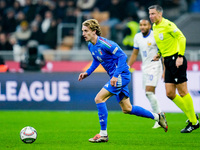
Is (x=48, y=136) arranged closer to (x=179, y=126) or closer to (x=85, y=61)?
(x=179, y=126)

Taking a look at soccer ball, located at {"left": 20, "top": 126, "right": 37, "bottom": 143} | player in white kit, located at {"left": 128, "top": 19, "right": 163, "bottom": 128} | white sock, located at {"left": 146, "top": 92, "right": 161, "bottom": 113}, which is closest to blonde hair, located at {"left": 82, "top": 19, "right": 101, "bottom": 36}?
soccer ball, located at {"left": 20, "top": 126, "right": 37, "bottom": 143}

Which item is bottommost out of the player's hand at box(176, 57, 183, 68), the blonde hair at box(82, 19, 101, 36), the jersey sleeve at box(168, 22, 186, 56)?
the player's hand at box(176, 57, 183, 68)

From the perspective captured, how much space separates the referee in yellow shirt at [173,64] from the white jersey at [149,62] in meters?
0.98

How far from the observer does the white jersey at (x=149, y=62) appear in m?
9.93

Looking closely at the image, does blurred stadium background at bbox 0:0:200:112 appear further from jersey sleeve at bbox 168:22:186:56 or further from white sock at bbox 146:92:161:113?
jersey sleeve at bbox 168:22:186:56

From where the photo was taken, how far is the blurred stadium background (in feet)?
44.9

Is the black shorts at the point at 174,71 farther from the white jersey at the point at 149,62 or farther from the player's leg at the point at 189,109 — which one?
the white jersey at the point at 149,62

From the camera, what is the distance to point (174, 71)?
28.7 feet

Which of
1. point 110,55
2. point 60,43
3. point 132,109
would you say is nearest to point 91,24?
point 110,55

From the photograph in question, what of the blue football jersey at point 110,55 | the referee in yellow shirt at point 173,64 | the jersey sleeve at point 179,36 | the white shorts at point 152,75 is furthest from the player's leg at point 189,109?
the blue football jersey at point 110,55

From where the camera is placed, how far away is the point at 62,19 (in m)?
19.0

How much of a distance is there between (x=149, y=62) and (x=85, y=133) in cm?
237

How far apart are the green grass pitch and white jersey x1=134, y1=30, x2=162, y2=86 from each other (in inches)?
39.6

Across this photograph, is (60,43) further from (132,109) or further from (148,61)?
(132,109)
